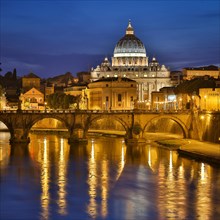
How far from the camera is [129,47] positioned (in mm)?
138000

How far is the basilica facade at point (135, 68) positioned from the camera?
131 m

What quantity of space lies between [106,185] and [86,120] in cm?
2767

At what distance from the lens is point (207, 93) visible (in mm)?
66812

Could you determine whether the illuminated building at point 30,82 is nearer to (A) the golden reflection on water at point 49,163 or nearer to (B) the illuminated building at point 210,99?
(A) the golden reflection on water at point 49,163

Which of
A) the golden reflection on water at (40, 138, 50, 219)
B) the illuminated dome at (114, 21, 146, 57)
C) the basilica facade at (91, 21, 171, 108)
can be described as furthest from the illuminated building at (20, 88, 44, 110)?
the golden reflection on water at (40, 138, 50, 219)

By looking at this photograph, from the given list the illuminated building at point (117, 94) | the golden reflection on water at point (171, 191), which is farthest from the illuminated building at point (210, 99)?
the illuminated building at point (117, 94)

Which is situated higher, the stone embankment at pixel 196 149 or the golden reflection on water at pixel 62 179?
the stone embankment at pixel 196 149

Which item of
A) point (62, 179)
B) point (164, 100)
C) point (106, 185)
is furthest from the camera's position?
point (164, 100)

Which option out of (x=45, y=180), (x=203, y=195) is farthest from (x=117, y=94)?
(x=203, y=195)

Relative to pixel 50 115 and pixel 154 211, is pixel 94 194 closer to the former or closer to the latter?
pixel 154 211

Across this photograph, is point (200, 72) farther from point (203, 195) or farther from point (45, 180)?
point (203, 195)

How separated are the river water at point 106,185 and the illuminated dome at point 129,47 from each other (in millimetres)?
80875

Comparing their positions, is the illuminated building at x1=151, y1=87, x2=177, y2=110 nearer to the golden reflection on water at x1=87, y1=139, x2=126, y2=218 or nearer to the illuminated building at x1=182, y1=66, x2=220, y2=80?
the golden reflection on water at x1=87, y1=139, x2=126, y2=218

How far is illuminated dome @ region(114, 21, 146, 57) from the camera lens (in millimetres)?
137500
